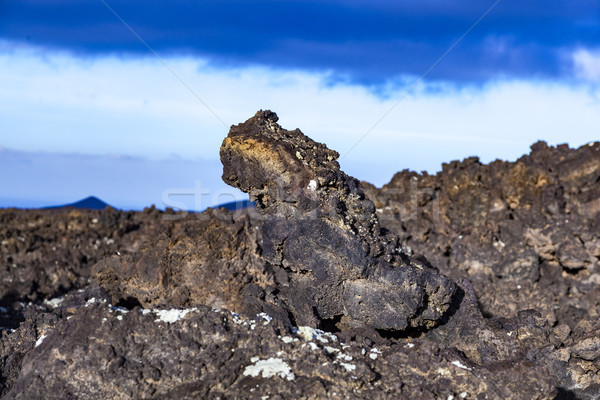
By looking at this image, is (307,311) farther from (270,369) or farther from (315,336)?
(270,369)

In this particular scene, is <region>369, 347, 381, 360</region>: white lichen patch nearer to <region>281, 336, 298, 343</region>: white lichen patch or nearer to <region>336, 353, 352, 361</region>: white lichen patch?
<region>336, 353, 352, 361</region>: white lichen patch

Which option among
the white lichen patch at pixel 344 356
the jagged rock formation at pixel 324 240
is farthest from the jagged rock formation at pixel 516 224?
the white lichen patch at pixel 344 356

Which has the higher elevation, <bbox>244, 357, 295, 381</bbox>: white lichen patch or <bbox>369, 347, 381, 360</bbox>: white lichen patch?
<bbox>369, 347, 381, 360</bbox>: white lichen patch

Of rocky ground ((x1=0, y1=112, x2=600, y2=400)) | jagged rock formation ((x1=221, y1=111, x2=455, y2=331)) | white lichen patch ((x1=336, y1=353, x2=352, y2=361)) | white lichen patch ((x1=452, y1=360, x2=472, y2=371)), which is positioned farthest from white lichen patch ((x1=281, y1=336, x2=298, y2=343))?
jagged rock formation ((x1=221, y1=111, x2=455, y2=331))

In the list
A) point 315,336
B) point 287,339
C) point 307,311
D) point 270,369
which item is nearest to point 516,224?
point 307,311

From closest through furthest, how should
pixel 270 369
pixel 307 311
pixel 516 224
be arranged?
1. pixel 270 369
2. pixel 307 311
3. pixel 516 224

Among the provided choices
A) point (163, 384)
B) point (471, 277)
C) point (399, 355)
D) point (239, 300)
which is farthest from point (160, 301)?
point (471, 277)

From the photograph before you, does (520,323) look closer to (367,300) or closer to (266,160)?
(367,300)

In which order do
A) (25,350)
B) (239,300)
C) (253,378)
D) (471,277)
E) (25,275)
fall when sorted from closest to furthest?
(253,378) < (25,350) < (239,300) < (471,277) < (25,275)
